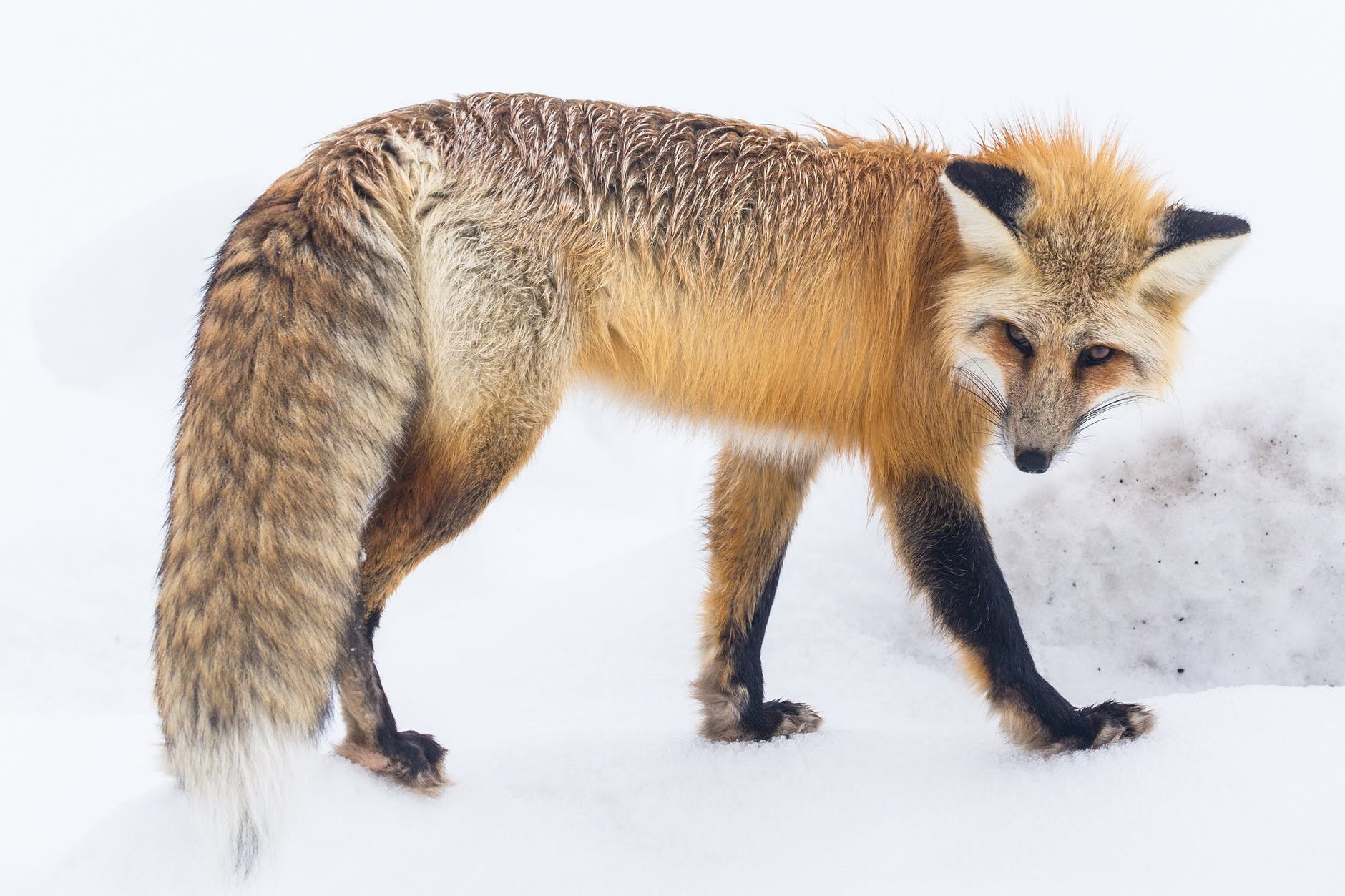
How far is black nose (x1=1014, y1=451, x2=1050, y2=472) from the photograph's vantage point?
7.18 feet

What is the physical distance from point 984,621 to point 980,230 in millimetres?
847

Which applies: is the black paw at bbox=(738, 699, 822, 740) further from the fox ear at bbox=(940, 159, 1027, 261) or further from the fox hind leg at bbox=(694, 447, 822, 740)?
the fox ear at bbox=(940, 159, 1027, 261)

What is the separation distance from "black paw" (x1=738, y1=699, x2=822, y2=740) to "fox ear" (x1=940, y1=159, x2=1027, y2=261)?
1.26 metres

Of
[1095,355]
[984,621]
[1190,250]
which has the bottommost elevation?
[984,621]

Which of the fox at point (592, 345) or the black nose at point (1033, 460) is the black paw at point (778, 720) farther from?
the black nose at point (1033, 460)

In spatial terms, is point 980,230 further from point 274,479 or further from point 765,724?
point 274,479

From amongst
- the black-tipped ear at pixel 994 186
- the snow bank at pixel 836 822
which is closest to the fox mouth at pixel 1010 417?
the black-tipped ear at pixel 994 186

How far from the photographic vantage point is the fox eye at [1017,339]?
2.23 meters

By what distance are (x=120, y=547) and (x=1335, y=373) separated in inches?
154

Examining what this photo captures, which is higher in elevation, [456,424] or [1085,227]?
[1085,227]

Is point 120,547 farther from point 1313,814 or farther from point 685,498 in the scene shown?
point 1313,814

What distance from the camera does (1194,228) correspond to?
2180 millimetres

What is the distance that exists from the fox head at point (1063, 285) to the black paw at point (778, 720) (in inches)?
37.2

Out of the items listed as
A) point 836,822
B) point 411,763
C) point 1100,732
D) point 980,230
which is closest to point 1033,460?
point 980,230
